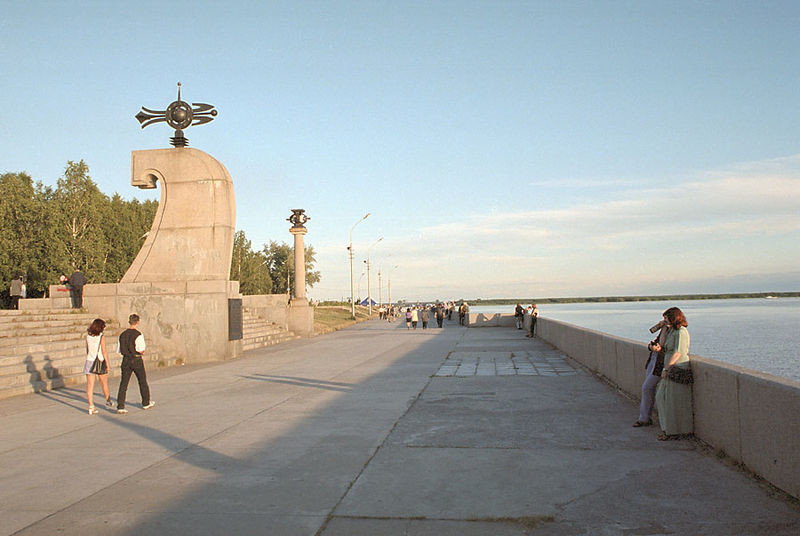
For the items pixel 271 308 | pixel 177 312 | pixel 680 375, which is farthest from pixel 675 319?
pixel 271 308

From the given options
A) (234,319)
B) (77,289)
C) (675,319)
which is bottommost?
(234,319)

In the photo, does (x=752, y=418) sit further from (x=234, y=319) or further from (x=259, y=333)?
(x=259, y=333)

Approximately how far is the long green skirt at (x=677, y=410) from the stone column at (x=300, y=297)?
25912mm

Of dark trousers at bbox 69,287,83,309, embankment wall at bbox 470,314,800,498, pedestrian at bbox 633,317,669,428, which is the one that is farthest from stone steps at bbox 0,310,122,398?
embankment wall at bbox 470,314,800,498

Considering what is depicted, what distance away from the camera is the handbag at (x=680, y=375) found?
25.5ft

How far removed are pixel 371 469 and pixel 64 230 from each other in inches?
2120

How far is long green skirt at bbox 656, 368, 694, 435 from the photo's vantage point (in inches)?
306

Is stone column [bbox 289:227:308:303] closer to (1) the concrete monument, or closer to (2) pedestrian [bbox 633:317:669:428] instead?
(1) the concrete monument

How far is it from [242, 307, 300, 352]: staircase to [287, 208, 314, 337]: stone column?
0.69 metres

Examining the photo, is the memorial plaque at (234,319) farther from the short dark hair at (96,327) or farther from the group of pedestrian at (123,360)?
the short dark hair at (96,327)

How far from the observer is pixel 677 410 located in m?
7.81

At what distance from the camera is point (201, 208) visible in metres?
21.1

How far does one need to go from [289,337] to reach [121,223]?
124ft

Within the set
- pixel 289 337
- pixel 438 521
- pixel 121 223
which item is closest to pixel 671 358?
pixel 438 521
